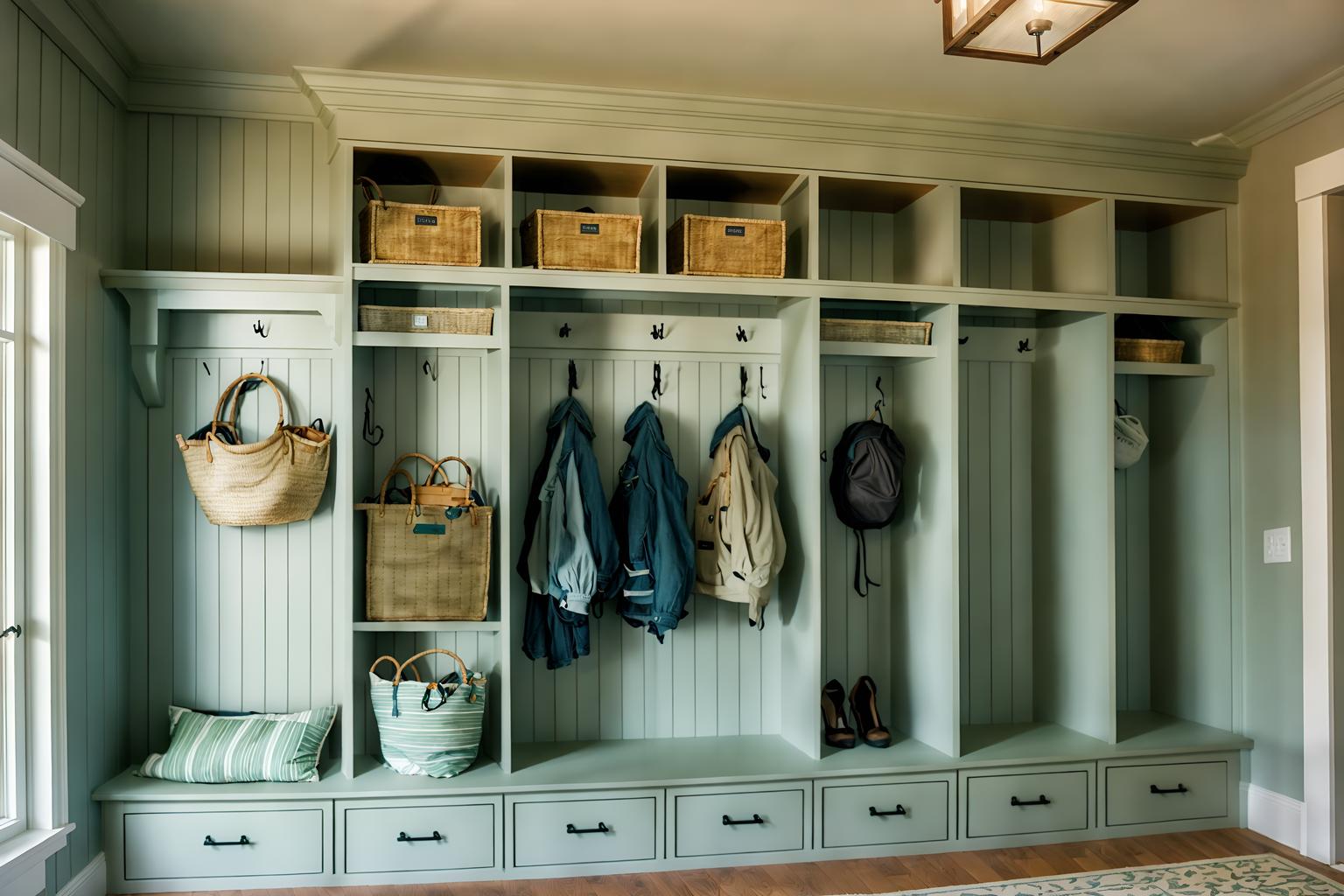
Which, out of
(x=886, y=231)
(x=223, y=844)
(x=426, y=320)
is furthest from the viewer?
(x=886, y=231)

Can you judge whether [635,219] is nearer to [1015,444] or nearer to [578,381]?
[578,381]

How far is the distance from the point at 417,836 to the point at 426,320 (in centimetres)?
164

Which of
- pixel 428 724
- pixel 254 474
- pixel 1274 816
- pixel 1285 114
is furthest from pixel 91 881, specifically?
pixel 1285 114

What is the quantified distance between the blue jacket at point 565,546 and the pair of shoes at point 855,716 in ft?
3.07

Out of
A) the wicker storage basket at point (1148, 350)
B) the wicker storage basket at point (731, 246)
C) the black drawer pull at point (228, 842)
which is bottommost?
the black drawer pull at point (228, 842)

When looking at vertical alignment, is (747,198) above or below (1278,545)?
above

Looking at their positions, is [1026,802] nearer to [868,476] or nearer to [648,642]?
[868,476]

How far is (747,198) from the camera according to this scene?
3777 mm

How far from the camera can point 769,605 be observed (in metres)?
3.86

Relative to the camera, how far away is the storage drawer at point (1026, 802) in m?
3.50

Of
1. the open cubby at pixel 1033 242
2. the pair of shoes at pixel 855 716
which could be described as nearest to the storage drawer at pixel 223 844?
the pair of shoes at pixel 855 716

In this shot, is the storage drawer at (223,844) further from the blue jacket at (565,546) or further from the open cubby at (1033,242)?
the open cubby at (1033,242)

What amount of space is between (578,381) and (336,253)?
37.0 inches

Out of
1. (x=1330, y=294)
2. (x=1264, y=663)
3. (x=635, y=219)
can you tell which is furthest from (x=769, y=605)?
(x=1330, y=294)
